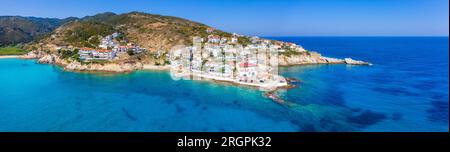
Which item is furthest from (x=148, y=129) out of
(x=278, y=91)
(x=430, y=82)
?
(x=430, y=82)

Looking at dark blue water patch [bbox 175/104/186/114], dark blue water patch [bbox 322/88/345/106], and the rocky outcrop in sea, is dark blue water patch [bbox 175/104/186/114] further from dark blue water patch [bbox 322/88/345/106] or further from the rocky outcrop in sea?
the rocky outcrop in sea

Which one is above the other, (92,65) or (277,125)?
(92,65)

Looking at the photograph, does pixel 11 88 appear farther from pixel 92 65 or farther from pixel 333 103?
pixel 333 103

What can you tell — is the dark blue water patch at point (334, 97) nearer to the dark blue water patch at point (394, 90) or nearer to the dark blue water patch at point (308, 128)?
the dark blue water patch at point (394, 90)

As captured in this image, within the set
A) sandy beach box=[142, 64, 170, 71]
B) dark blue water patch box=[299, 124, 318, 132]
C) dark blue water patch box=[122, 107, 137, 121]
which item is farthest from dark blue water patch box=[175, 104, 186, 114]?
sandy beach box=[142, 64, 170, 71]

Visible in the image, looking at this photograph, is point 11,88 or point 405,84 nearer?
point 11,88

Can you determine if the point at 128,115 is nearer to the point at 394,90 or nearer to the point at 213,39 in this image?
the point at 394,90
